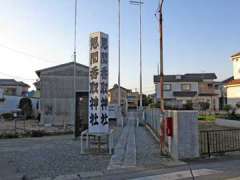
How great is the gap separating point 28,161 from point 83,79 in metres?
22.5

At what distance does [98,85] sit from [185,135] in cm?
384

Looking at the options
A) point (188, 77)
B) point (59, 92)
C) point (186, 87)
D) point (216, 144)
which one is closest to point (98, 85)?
point (216, 144)

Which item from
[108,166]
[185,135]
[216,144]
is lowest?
[108,166]

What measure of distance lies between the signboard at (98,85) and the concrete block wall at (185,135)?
2.93 metres

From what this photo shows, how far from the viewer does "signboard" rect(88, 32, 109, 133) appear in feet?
37.0

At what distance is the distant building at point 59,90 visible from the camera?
3127 cm

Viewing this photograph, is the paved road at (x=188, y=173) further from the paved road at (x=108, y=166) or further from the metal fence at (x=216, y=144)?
the metal fence at (x=216, y=144)

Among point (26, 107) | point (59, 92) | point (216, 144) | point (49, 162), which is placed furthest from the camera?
point (26, 107)

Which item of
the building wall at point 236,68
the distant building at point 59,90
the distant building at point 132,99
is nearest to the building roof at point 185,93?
the distant building at point 132,99

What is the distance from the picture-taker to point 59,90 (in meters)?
31.6

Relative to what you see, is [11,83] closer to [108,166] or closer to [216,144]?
[216,144]

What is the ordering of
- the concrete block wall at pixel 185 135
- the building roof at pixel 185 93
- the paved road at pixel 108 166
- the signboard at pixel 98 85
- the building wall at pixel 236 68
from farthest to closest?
the building roof at pixel 185 93, the building wall at pixel 236 68, the signboard at pixel 98 85, the concrete block wall at pixel 185 135, the paved road at pixel 108 166

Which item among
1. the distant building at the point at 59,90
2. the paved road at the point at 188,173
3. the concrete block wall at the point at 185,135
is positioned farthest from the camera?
the distant building at the point at 59,90

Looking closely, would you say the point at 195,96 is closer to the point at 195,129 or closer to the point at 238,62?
the point at 238,62
